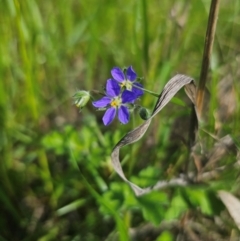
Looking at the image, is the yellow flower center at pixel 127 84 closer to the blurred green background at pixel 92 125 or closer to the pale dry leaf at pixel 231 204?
the blurred green background at pixel 92 125

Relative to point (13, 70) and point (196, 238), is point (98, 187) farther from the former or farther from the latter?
point (13, 70)

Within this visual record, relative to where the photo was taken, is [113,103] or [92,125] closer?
[113,103]

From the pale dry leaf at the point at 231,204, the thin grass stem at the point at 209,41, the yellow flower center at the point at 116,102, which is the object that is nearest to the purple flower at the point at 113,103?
the yellow flower center at the point at 116,102

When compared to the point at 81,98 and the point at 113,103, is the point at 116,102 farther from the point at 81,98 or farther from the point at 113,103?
the point at 81,98

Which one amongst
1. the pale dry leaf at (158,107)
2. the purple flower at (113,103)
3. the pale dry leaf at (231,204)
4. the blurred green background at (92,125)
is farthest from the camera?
the blurred green background at (92,125)

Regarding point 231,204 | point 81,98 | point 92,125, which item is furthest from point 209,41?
point 92,125

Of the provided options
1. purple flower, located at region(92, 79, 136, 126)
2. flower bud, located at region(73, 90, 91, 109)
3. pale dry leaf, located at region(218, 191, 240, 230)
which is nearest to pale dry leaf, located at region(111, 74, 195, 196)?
purple flower, located at region(92, 79, 136, 126)

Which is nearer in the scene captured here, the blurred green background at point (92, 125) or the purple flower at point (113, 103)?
the purple flower at point (113, 103)

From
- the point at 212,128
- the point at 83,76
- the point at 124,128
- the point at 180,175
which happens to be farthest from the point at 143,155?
the point at 83,76
